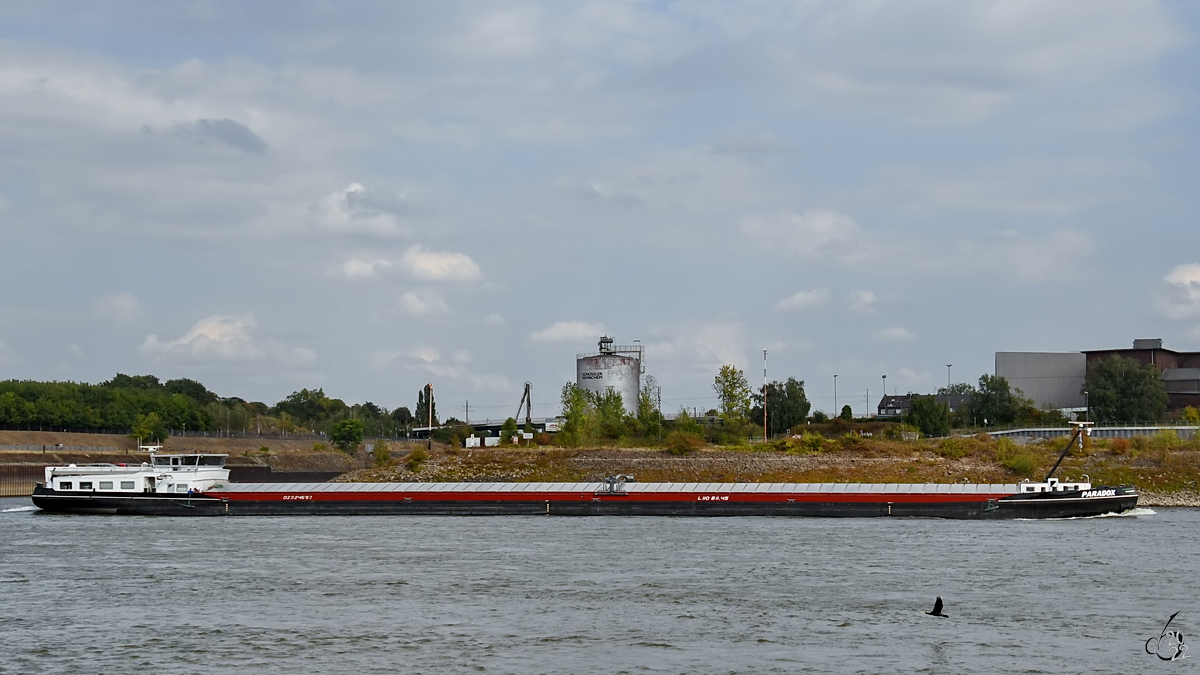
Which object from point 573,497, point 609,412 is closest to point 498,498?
point 573,497

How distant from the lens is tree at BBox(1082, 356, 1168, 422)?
114438 mm

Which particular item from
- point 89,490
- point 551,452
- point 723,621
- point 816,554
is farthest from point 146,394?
point 723,621

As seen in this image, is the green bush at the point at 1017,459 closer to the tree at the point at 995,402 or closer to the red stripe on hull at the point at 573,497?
the red stripe on hull at the point at 573,497

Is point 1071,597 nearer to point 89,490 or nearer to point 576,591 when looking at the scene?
point 576,591

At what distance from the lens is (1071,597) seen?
113 ft

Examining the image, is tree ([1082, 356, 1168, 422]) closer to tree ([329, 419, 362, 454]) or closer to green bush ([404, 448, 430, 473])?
green bush ([404, 448, 430, 473])

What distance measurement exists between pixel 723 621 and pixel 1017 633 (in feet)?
23.0

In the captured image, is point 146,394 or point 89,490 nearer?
point 89,490

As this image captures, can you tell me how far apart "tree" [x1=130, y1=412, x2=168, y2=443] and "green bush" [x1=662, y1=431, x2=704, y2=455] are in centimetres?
6637

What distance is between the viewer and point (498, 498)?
67.5 m

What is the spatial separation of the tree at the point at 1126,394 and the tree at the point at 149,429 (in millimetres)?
97425

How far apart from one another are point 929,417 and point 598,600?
3478 inches

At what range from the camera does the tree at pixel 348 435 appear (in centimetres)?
15138

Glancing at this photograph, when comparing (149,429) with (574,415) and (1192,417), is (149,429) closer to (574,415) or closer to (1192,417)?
(574,415)
